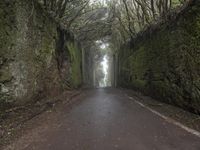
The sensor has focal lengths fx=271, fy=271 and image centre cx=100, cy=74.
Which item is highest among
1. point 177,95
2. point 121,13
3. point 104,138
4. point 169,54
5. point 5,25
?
point 121,13

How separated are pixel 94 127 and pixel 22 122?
1.98 m

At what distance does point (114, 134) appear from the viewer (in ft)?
20.0

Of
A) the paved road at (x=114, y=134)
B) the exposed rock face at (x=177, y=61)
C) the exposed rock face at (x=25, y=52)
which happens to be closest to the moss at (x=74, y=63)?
the exposed rock face at (x=25, y=52)

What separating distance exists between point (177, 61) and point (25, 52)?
16.7ft

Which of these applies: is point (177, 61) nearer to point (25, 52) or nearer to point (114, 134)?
point (114, 134)

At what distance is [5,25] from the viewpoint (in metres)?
7.79

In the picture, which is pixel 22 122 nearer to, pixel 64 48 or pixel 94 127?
pixel 94 127

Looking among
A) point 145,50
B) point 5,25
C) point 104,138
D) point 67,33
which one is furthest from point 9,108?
point 67,33

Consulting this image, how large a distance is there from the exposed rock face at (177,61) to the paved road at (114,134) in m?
1.39

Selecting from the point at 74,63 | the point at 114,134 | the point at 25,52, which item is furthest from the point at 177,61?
the point at 74,63

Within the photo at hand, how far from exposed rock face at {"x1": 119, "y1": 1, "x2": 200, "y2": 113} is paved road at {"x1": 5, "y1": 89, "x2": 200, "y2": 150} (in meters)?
1.39

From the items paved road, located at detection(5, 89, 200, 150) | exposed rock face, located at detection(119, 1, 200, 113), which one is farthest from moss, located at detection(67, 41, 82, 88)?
paved road, located at detection(5, 89, 200, 150)

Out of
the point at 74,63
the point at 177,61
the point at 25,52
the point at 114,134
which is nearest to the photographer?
the point at 114,134

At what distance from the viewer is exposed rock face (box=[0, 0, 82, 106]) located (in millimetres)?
7812
